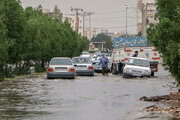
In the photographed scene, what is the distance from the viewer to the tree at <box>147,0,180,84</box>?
63.6 feet

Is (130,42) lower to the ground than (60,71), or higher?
higher

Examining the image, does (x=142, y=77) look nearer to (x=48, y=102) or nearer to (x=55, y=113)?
(x=48, y=102)

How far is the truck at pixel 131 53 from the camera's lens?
47.0 m

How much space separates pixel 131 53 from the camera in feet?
167

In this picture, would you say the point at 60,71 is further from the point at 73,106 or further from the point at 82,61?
the point at 73,106

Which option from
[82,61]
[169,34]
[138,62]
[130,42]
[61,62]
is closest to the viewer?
[169,34]

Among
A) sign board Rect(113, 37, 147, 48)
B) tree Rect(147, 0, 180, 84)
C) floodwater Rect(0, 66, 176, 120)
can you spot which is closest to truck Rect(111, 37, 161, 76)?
sign board Rect(113, 37, 147, 48)

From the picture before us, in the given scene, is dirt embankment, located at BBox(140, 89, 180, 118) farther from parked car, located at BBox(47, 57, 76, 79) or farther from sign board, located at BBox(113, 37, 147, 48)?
sign board, located at BBox(113, 37, 147, 48)

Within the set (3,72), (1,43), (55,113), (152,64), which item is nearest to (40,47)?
(152,64)

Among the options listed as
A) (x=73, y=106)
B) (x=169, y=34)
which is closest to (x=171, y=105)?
(x=169, y=34)

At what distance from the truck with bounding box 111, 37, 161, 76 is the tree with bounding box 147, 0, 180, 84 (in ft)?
→ 81.8

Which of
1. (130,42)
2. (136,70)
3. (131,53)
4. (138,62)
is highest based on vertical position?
(130,42)

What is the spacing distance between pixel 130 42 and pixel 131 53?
422cm

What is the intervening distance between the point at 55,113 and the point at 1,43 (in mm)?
16371
